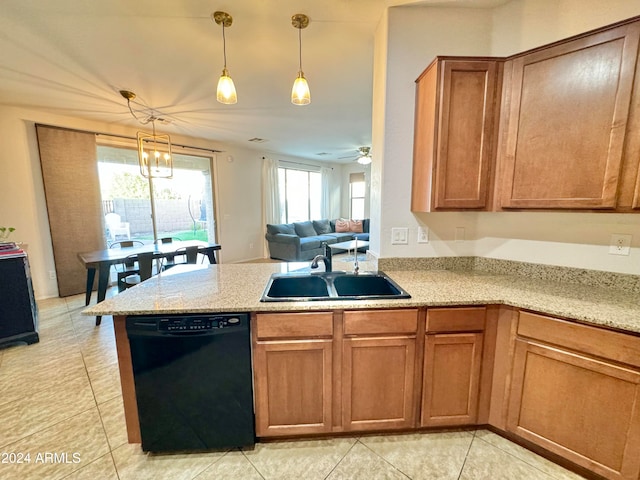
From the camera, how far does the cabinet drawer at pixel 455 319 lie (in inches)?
55.4

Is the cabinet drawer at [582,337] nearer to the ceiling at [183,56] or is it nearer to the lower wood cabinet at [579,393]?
the lower wood cabinet at [579,393]

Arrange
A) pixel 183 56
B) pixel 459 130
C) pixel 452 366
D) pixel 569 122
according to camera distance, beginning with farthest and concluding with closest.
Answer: pixel 183 56
pixel 459 130
pixel 452 366
pixel 569 122

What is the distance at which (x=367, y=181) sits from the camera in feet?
25.6

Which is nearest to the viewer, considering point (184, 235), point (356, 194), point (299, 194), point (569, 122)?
point (569, 122)

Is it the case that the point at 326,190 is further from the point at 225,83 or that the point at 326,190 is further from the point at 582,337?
the point at 582,337

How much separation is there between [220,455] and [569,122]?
2.55 meters

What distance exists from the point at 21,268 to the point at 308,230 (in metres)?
4.93

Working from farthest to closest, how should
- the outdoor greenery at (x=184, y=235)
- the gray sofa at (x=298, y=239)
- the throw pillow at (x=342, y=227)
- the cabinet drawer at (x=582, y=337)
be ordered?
the throw pillow at (x=342, y=227) < the gray sofa at (x=298, y=239) < the outdoor greenery at (x=184, y=235) < the cabinet drawer at (x=582, y=337)

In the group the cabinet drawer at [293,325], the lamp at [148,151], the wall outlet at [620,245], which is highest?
the lamp at [148,151]

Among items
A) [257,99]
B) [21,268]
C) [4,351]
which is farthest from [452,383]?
[4,351]

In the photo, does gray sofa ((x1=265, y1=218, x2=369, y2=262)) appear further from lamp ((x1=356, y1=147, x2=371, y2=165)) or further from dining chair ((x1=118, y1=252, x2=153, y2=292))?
dining chair ((x1=118, y1=252, x2=153, y2=292))

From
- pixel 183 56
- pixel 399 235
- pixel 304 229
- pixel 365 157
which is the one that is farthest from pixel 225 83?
pixel 304 229

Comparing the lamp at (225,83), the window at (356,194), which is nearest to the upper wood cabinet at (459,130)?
the lamp at (225,83)

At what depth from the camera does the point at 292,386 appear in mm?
1431
